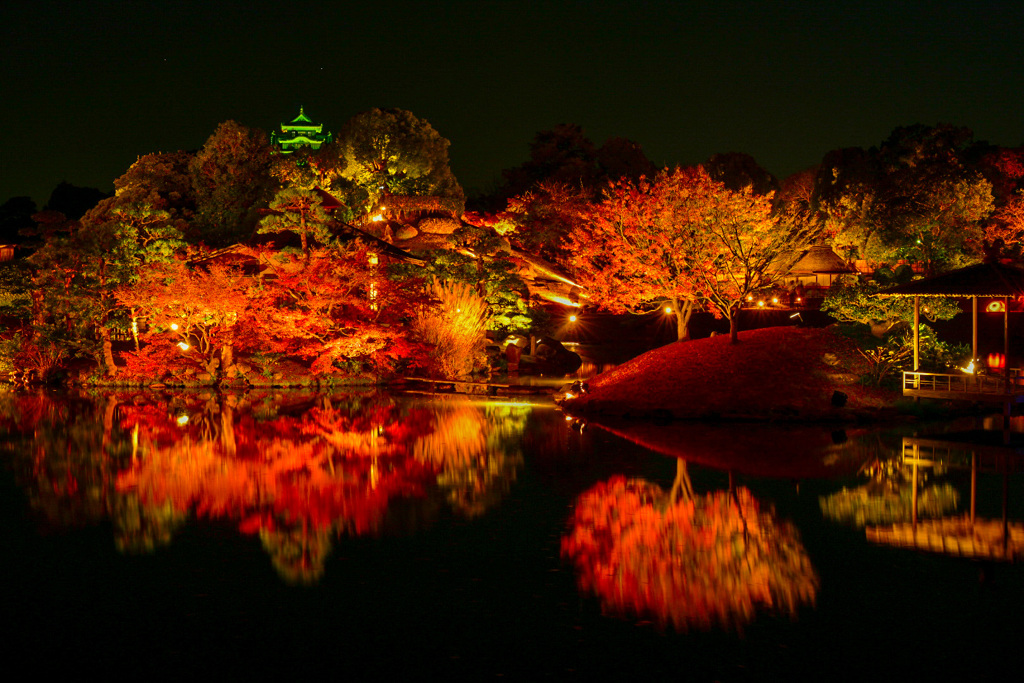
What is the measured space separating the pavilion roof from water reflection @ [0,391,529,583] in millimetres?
7820

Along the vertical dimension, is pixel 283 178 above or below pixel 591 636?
above

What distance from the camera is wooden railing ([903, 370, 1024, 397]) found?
15414mm

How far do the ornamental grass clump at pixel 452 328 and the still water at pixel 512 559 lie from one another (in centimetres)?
1104

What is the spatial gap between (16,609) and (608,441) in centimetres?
984

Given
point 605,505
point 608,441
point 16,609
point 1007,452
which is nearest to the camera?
point 16,609

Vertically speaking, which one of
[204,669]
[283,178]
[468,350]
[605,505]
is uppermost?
[283,178]

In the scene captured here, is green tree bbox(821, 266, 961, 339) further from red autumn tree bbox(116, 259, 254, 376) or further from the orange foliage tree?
red autumn tree bbox(116, 259, 254, 376)

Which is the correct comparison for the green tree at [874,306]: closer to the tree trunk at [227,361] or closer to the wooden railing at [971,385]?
the wooden railing at [971,385]

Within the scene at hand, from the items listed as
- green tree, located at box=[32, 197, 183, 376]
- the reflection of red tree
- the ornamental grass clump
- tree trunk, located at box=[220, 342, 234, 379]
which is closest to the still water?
the reflection of red tree

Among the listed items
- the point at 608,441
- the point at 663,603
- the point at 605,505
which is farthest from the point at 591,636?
the point at 608,441

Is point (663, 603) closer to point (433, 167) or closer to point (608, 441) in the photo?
point (608, 441)

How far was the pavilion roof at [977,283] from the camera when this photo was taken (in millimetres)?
15836

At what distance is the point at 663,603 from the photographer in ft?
23.5

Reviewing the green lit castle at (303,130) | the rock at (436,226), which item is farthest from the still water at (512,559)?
the green lit castle at (303,130)
